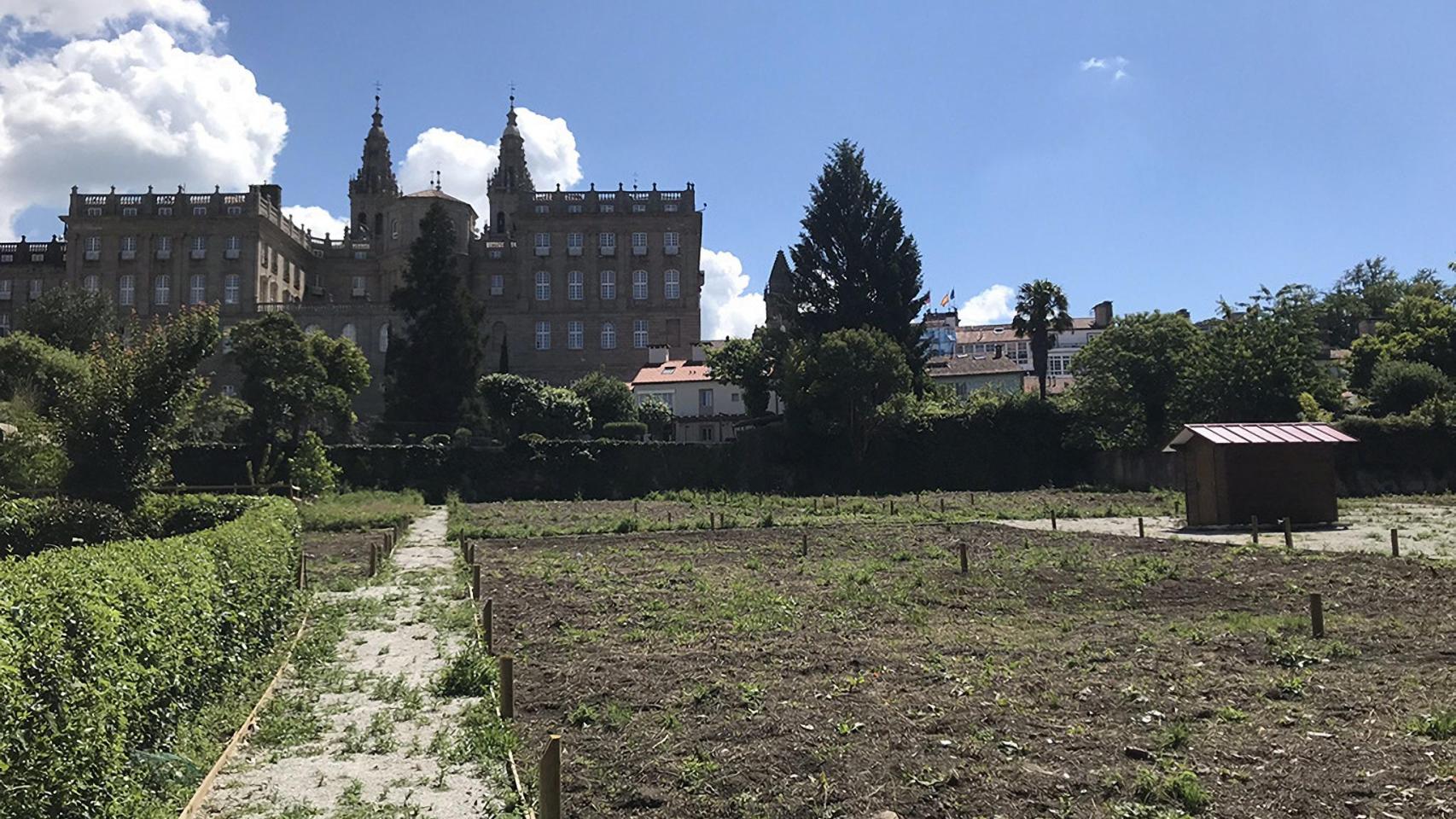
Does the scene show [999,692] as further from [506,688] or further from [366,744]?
[366,744]

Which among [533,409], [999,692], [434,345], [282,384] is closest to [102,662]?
[999,692]

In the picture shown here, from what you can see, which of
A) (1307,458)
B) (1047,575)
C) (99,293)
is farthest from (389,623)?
(99,293)

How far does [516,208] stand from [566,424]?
39.4 meters

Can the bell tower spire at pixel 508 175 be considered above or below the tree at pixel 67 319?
above

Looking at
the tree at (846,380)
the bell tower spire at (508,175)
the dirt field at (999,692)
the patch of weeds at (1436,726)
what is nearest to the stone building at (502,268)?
the bell tower spire at (508,175)

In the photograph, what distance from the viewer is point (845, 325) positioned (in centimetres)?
6156

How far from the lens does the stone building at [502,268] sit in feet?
304

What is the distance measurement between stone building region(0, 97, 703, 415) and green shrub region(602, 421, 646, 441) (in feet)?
91.6

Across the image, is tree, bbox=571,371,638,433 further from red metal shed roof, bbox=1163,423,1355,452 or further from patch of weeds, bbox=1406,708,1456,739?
patch of weeds, bbox=1406,708,1456,739

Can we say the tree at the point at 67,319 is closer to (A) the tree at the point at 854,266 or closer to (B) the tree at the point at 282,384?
(B) the tree at the point at 282,384

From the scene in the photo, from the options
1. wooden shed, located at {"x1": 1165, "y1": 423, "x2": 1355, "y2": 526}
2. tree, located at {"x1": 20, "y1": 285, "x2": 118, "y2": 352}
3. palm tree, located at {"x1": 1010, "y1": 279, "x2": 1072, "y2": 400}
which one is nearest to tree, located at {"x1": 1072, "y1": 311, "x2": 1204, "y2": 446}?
palm tree, located at {"x1": 1010, "y1": 279, "x2": 1072, "y2": 400}

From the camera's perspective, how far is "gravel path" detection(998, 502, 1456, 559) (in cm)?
2219

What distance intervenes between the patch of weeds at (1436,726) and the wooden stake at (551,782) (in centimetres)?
624

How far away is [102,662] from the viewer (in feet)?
20.6
